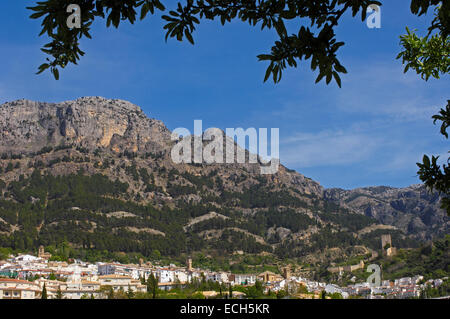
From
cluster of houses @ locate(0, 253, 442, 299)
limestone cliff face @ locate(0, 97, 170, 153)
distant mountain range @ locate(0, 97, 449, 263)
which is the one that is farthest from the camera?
limestone cliff face @ locate(0, 97, 170, 153)

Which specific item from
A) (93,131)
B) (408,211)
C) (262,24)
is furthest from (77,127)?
(262,24)

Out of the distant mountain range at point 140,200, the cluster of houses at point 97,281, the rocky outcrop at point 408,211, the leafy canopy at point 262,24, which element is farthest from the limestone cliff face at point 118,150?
the leafy canopy at point 262,24

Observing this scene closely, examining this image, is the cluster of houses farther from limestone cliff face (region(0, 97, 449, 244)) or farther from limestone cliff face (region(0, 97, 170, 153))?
limestone cliff face (region(0, 97, 170, 153))

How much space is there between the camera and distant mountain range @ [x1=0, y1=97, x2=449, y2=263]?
96562mm

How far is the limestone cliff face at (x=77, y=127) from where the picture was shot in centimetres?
13388

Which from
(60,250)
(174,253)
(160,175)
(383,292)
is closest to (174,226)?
(174,253)

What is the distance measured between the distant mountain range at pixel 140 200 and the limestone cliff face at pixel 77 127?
0.28 metres

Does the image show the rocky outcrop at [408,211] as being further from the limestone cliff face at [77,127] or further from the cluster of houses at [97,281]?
the cluster of houses at [97,281]

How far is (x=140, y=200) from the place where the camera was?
388 ft

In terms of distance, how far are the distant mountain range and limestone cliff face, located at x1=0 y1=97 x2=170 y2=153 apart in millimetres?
282

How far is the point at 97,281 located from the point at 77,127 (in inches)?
3401

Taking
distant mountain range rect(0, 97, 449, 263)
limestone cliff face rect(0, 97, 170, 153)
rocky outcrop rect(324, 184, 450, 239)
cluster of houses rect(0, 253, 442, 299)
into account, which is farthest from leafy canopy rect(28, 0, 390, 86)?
rocky outcrop rect(324, 184, 450, 239)

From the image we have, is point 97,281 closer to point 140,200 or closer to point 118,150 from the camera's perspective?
point 140,200

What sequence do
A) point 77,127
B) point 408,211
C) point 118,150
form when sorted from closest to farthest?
point 77,127 → point 118,150 → point 408,211
